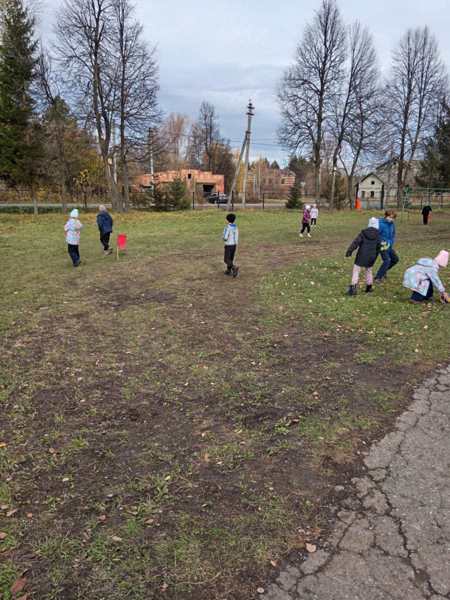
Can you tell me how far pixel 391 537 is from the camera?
2994 millimetres

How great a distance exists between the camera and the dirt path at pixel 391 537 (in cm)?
261

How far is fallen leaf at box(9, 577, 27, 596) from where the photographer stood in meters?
2.61

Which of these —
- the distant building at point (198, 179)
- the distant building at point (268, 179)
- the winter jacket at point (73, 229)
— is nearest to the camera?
the winter jacket at point (73, 229)

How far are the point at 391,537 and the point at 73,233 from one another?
1076 cm

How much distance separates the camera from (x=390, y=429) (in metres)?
4.35

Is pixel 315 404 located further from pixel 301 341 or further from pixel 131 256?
pixel 131 256

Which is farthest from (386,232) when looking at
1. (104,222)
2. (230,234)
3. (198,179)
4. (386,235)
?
(198,179)

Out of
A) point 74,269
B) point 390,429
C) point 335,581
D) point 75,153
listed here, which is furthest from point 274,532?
point 75,153

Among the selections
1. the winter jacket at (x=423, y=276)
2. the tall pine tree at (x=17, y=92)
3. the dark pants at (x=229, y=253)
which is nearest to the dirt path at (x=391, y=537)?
the winter jacket at (x=423, y=276)

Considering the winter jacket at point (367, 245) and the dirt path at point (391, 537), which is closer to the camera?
the dirt path at point (391, 537)

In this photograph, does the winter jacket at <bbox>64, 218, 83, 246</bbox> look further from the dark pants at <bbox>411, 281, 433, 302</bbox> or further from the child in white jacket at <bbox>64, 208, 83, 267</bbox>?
the dark pants at <bbox>411, 281, 433, 302</bbox>

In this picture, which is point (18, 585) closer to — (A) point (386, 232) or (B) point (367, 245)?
(B) point (367, 245)

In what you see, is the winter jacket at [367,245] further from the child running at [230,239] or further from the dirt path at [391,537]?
the dirt path at [391,537]

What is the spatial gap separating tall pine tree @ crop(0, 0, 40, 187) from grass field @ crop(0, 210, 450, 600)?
21189 mm
